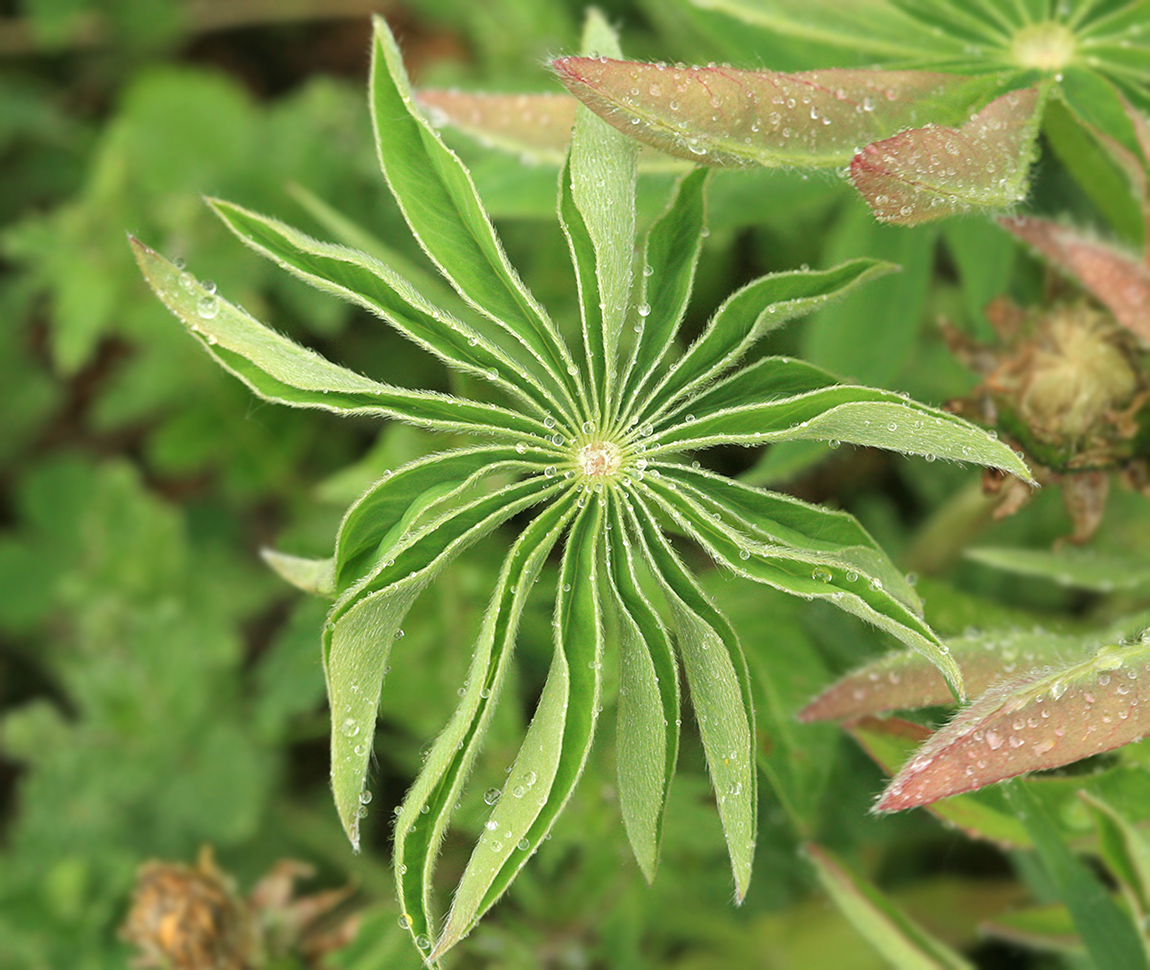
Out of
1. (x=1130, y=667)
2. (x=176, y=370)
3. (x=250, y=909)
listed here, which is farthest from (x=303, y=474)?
(x=1130, y=667)

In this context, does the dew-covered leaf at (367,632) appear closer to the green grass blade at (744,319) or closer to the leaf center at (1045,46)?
the green grass blade at (744,319)

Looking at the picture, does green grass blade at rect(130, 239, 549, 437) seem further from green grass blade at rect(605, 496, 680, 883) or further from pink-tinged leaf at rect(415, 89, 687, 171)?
pink-tinged leaf at rect(415, 89, 687, 171)

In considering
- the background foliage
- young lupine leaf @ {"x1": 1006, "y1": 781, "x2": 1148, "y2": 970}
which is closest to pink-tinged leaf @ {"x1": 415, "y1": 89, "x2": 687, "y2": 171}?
the background foliage

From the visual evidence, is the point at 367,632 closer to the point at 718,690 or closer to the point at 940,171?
the point at 718,690

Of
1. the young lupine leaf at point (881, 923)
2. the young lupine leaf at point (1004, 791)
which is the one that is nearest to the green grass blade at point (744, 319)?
the young lupine leaf at point (1004, 791)

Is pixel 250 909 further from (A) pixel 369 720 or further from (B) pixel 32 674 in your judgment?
(B) pixel 32 674

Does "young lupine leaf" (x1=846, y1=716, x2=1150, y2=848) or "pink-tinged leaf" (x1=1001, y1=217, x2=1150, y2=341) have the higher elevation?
"pink-tinged leaf" (x1=1001, y1=217, x2=1150, y2=341)

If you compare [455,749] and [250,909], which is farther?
[250,909]
